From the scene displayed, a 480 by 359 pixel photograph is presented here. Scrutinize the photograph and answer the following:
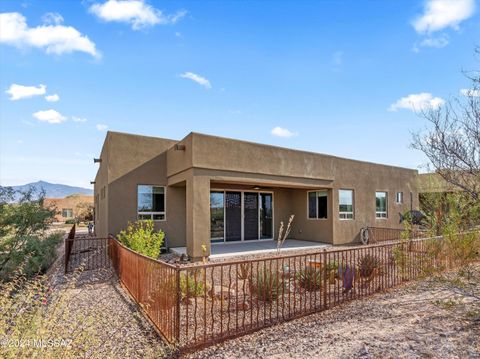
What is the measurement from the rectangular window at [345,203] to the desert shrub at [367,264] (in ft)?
21.8

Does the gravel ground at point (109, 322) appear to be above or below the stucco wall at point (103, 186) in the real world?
below

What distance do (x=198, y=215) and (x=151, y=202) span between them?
293 cm

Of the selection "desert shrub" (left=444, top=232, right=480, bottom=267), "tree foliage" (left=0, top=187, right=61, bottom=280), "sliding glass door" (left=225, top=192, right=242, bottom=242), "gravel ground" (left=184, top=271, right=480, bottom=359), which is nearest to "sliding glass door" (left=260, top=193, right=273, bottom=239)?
"sliding glass door" (left=225, top=192, right=242, bottom=242)

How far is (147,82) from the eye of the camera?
10344 millimetres

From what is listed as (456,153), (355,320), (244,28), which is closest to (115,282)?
(355,320)

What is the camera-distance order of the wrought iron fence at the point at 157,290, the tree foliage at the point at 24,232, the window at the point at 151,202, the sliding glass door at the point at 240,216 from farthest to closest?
the sliding glass door at the point at 240,216
the window at the point at 151,202
the tree foliage at the point at 24,232
the wrought iron fence at the point at 157,290

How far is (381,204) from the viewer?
15.1 m

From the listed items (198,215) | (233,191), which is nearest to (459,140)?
(198,215)

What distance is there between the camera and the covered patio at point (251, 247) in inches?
404

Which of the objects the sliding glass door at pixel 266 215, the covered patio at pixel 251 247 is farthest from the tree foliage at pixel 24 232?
the sliding glass door at pixel 266 215

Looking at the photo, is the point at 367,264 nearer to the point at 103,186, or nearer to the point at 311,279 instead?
the point at 311,279

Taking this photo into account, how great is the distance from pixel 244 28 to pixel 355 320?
856 cm

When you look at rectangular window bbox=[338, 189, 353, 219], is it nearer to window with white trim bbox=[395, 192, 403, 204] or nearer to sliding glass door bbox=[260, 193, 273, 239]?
sliding glass door bbox=[260, 193, 273, 239]

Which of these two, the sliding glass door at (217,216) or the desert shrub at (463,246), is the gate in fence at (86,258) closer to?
the sliding glass door at (217,216)
